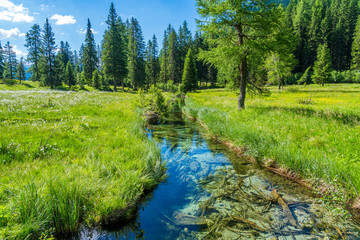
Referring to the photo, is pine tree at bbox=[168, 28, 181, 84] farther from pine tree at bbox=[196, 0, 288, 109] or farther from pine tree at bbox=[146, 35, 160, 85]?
pine tree at bbox=[196, 0, 288, 109]

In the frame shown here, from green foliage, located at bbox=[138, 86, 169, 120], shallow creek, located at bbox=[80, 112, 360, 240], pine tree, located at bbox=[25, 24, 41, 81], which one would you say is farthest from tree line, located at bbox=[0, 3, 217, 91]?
shallow creek, located at bbox=[80, 112, 360, 240]

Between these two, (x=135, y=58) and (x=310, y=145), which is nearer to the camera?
(x=310, y=145)

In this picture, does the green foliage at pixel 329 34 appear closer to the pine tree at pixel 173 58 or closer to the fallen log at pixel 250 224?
the pine tree at pixel 173 58

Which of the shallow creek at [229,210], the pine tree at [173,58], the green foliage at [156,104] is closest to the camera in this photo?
the shallow creek at [229,210]

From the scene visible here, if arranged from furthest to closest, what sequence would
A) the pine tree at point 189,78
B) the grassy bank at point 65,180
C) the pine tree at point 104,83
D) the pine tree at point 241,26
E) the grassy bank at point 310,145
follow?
the pine tree at point 189,78
the pine tree at point 104,83
the pine tree at point 241,26
the grassy bank at point 310,145
the grassy bank at point 65,180

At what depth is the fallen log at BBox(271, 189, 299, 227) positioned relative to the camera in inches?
143

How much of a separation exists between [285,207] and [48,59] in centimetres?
6104

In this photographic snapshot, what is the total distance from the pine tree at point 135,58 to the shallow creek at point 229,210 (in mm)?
49138

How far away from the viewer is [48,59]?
153 feet

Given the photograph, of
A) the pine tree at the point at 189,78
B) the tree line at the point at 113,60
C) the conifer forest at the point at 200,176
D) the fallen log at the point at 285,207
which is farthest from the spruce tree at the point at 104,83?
the fallen log at the point at 285,207

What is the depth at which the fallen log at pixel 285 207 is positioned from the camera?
3.63m

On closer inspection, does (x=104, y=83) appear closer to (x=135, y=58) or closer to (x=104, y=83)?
(x=104, y=83)

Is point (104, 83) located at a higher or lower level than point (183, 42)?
lower

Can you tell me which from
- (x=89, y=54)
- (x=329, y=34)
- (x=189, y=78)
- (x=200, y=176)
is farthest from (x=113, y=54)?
(x=329, y=34)
